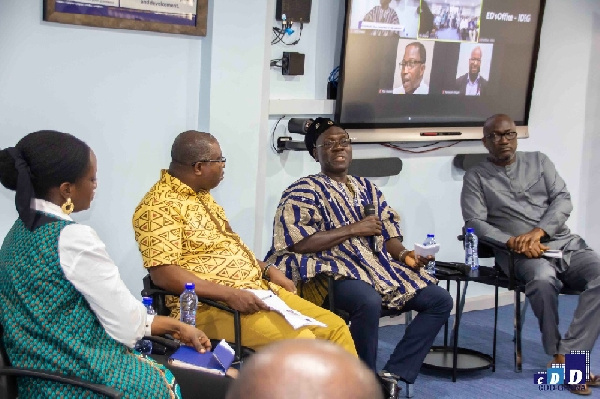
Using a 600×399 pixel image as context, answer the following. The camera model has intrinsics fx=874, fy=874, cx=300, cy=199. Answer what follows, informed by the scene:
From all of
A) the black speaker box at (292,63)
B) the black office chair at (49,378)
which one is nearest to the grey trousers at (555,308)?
the black speaker box at (292,63)

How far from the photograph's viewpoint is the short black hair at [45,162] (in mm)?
2547

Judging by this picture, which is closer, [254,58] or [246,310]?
[246,310]

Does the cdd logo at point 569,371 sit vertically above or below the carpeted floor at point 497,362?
above

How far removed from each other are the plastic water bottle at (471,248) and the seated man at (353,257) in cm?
58

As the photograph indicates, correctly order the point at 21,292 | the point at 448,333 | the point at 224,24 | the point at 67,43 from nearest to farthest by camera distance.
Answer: the point at 21,292 < the point at 67,43 < the point at 224,24 < the point at 448,333

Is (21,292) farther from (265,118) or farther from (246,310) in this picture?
(265,118)

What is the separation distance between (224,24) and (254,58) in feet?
0.82

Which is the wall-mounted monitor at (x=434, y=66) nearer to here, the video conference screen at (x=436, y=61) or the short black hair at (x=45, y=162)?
the video conference screen at (x=436, y=61)

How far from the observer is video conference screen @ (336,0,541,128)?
16.9 ft

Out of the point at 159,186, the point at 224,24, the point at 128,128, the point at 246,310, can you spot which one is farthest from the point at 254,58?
the point at 246,310

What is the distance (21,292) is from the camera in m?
2.46

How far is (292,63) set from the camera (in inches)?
A: 192

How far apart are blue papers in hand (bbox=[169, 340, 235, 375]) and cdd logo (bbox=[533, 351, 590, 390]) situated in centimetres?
228

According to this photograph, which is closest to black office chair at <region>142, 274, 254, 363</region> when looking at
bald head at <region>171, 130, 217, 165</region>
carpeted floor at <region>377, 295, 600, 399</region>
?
bald head at <region>171, 130, 217, 165</region>
